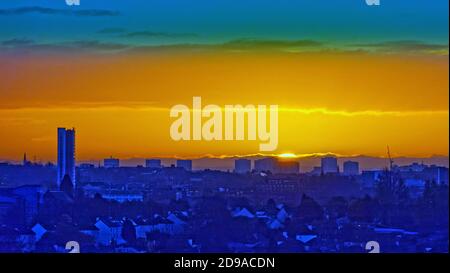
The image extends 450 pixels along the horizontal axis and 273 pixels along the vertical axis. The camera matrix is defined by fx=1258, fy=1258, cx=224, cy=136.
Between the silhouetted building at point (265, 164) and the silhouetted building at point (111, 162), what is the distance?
82 cm

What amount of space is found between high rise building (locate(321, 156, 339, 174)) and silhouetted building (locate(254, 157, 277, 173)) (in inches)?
11.4

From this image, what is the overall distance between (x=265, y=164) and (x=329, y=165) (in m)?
0.38

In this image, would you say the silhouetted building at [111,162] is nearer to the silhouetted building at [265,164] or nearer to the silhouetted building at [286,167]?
the silhouetted building at [265,164]

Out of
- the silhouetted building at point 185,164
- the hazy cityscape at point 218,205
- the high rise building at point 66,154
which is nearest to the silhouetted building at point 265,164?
the hazy cityscape at point 218,205

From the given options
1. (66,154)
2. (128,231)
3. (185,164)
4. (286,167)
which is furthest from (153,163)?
A: (286,167)

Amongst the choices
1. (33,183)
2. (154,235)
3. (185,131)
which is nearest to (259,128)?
(185,131)

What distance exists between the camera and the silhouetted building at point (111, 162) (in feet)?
24.4

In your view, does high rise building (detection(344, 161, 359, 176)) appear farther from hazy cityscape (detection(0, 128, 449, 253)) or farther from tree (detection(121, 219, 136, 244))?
tree (detection(121, 219, 136, 244))

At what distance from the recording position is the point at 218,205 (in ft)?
24.6

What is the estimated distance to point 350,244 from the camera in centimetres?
737

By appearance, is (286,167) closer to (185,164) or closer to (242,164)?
(242,164)

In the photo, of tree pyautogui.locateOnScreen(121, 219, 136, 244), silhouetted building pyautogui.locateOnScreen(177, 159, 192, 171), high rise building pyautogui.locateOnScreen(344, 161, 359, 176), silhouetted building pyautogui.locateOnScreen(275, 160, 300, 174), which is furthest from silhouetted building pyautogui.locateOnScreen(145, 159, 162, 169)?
high rise building pyautogui.locateOnScreen(344, 161, 359, 176)

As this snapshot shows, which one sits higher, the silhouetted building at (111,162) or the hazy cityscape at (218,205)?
the silhouetted building at (111,162)

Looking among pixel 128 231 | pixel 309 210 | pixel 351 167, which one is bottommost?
pixel 128 231
